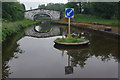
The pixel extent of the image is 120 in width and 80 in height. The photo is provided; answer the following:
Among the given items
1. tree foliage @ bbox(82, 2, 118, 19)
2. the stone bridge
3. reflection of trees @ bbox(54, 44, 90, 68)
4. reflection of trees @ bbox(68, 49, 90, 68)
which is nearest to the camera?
reflection of trees @ bbox(68, 49, 90, 68)

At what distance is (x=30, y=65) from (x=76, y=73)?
3348mm

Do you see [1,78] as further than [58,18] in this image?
No

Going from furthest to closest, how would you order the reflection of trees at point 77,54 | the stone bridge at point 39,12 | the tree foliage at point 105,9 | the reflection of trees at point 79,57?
the stone bridge at point 39,12
the tree foliage at point 105,9
the reflection of trees at point 77,54
the reflection of trees at point 79,57

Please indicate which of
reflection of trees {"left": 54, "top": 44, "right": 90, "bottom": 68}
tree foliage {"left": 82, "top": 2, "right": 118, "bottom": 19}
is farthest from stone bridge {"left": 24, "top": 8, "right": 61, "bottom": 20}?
reflection of trees {"left": 54, "top": 44, "right": 90, "bottom": 68}

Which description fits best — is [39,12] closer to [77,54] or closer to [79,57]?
[77,54]

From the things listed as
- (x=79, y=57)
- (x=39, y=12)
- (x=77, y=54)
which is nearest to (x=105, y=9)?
(x=39, y=12)

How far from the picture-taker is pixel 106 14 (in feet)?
153

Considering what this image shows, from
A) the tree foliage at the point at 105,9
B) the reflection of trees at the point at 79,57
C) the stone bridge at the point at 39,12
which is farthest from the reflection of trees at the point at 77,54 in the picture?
the stone bridge at the point at 39,12

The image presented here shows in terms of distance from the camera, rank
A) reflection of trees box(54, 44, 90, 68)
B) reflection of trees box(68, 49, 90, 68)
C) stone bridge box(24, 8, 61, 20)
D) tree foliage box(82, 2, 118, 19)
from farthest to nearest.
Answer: stone bridge box(24, 8, 61, 20), tree foliage box(82, 2, 118, 19), reflection of trees box(54, 44, 90, 68), reflection of trees box(68, 49, 90, 68)

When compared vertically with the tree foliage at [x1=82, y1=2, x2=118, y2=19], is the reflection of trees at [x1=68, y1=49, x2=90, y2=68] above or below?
below

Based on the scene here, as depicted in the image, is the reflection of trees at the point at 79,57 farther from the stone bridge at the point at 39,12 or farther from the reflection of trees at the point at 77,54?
the stone bridge at the point at 39,12

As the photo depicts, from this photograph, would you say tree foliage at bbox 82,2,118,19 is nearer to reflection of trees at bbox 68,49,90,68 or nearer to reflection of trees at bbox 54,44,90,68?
reflection of trees at bbox 54,44,90,68

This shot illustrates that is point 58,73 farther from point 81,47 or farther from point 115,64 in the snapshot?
point 81,47

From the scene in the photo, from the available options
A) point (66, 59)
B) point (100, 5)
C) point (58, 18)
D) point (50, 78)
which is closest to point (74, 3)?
point (58, 18)
